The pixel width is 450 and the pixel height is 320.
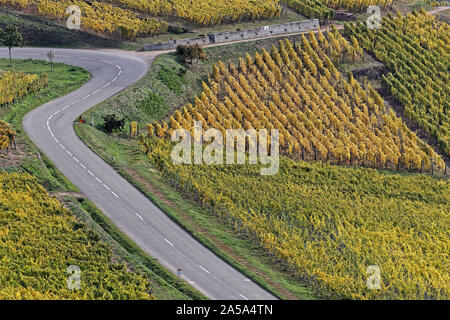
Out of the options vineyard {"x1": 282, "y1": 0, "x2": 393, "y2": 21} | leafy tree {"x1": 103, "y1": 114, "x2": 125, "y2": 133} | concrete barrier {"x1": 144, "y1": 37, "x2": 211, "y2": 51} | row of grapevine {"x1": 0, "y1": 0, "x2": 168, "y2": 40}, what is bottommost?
leafy tree {"x1": 103, "y1": 114, "x2": 125, "y2": 133}

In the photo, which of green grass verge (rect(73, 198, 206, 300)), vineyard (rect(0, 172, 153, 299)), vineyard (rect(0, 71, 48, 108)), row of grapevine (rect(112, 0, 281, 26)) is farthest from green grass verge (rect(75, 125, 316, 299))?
row of grapevine (rect(112, 0, 281, 26))

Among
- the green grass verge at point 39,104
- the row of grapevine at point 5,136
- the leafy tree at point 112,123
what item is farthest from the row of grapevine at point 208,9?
the row of grapevine at point 5,136

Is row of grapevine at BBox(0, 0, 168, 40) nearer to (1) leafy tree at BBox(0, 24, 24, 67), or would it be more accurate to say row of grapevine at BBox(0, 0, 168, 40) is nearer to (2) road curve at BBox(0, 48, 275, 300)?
(2) road curve at BBox(0, 48, 275, 300)

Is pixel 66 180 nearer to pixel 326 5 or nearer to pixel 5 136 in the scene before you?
pixel 5 136

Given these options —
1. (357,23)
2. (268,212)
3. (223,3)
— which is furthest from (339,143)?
(223,3)

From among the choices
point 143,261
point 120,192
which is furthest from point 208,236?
point 120,192

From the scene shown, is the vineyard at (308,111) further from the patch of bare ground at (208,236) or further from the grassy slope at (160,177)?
the patch of bare ground at (208,236)
